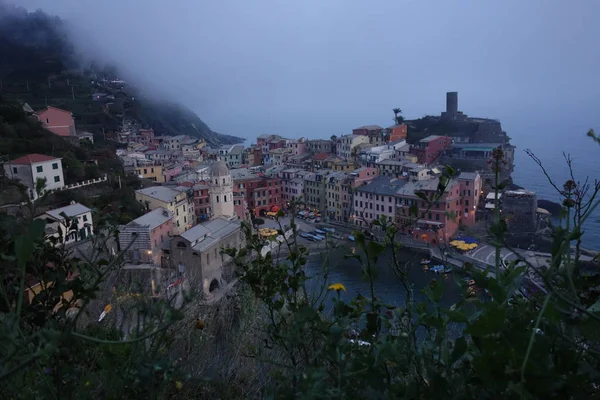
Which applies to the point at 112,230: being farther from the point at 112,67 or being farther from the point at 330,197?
the point at 112,67

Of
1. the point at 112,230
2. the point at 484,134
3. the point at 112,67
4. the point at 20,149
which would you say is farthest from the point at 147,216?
the point at 112,67

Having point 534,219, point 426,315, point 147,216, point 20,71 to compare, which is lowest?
point 534,219

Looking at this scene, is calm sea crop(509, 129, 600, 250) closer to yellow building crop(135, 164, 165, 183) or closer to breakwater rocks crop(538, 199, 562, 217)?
breakwater rocks crop(538, 199, 562, 217)

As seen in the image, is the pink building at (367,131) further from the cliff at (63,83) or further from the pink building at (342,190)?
the cliff at (63,83)

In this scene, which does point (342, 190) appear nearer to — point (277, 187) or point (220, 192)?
point (277, 187)

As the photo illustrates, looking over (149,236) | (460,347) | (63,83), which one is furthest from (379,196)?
(63,83)

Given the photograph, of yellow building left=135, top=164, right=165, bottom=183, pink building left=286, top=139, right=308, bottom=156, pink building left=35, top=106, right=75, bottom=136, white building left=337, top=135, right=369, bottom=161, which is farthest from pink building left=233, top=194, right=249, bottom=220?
pink building left=286, top=139, right=308, bottom=156
